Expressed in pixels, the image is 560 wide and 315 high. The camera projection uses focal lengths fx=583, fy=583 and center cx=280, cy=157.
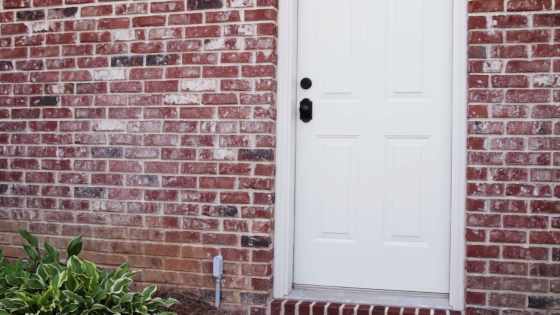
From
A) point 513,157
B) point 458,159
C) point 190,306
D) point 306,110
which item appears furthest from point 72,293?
point 513,157

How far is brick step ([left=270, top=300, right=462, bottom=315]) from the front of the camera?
10.8ft

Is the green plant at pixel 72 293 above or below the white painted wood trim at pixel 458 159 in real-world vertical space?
below

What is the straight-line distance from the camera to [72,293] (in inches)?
112

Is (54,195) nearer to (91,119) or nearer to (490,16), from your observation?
(91,119)

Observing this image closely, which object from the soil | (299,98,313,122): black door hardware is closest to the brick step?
the soil

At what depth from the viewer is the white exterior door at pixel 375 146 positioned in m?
3.49

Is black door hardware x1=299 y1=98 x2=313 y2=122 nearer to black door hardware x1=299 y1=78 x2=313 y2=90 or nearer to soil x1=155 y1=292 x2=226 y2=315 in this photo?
black door hardware x1=299 y1=78 x2=313 y2=90

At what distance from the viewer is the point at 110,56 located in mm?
3754

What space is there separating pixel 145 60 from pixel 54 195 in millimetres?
1095

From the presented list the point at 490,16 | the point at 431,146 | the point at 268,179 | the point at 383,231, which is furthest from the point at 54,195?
the point at 490,16

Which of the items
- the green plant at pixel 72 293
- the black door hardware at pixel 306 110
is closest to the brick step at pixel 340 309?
the green plant at pixel 72 293

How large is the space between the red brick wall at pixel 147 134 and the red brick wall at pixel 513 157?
3.85ft

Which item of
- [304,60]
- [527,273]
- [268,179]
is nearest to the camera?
[527,273]

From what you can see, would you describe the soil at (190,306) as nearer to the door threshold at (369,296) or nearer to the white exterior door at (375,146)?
the door threshold at (369,296)
